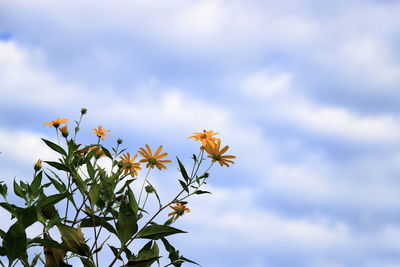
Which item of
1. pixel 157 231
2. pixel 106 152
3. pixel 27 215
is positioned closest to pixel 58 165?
pixel 106 152

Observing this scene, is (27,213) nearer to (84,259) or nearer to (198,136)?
(84,259)

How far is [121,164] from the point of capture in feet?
12.3

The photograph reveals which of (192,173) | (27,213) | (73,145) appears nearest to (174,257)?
(192,173)

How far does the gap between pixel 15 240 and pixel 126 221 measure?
73 cm

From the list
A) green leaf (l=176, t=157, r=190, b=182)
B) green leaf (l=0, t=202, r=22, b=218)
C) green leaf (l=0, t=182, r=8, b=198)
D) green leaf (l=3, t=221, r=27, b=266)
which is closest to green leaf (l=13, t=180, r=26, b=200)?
green leaf (l=0, t=182, r=8, b=198)

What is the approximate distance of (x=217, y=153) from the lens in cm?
369

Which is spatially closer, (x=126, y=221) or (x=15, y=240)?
(x=15, y=240)

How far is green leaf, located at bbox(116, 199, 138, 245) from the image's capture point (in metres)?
3.02

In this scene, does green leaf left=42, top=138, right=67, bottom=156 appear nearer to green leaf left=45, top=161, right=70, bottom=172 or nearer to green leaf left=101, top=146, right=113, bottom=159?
green leaf left=45, top=161, right=70, bottom=172

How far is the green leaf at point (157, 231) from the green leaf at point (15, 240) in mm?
849

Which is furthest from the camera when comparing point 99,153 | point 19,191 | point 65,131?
point 65,131

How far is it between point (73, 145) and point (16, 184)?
1.58ft

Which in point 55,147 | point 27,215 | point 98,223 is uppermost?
point 55,147

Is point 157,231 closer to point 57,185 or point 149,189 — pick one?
point 149,189
